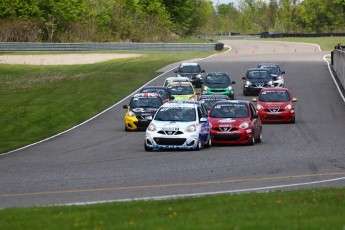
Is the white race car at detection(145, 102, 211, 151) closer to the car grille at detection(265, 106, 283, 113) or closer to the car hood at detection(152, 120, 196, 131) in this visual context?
the car hood at detection(152, 120, 196, 131)

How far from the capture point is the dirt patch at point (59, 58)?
2931 inches

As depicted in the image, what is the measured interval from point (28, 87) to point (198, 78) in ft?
34.3

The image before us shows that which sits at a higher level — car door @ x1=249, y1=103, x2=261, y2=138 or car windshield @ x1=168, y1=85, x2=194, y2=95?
car door @ x1=249, y1=103, x2=261, y2=138

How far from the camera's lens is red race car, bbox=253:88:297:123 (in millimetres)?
36438

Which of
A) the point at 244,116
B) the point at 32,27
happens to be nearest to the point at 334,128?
the point at 244,116

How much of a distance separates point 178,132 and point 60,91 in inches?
1004

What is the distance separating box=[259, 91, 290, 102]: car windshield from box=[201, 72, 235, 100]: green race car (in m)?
7.62

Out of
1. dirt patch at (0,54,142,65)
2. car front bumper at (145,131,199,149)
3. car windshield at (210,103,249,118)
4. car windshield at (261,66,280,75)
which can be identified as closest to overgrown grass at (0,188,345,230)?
car front bumper at (145,131,199,149)

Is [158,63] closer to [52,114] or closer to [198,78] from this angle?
[198,78]

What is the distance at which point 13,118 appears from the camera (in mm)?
38656

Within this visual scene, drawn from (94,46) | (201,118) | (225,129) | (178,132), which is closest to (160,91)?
(225,129)

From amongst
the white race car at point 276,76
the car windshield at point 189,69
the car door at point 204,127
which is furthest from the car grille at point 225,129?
the car windshield at point 189,69

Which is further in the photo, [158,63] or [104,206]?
[158,63]

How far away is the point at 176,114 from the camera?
1108 inches
